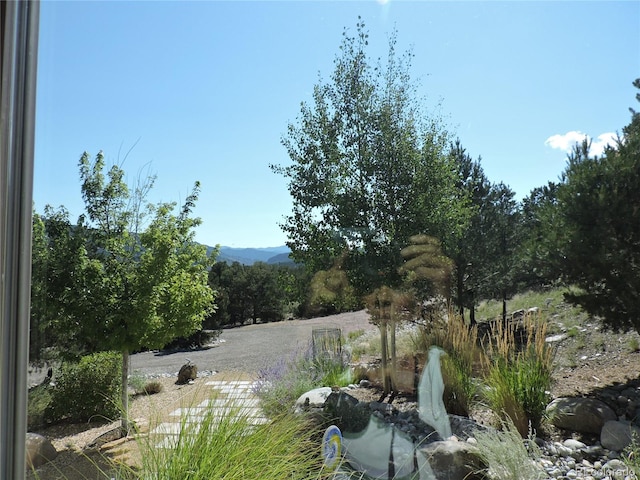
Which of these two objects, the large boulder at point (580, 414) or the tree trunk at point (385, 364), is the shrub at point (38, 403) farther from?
the large boulder at point (580, 414)

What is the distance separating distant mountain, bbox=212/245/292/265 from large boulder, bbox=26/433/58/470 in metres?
0.95

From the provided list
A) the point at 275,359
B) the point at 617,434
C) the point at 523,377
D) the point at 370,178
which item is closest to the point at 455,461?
the point at 523,377

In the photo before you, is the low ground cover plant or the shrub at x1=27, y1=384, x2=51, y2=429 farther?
the low ground cover plant

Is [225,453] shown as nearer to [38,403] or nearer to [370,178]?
[38,403]

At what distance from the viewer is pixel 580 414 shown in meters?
2.24

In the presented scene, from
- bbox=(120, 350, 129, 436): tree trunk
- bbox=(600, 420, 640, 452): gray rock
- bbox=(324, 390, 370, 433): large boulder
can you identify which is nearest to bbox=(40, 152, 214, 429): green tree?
bbox=(120, 350, 129, 436): tree trunk

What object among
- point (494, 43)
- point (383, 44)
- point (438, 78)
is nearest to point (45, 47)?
point (383, 44)

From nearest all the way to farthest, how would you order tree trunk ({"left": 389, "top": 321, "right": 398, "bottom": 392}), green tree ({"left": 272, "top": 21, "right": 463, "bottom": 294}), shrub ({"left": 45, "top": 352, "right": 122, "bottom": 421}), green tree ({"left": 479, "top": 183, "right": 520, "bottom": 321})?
shrub ({"left": 45, "top": 352, "right": 122, "bottom": 421}) < green tree ({"left": 479, "top": 183, "right": 520, "bottom": 321}) < green tree ({"left": 272, "top": 21, "right": 463, "bottom": 294}) < tree trunk ({"left": 389, "top": 321, "right": 398, "bottom": 392})

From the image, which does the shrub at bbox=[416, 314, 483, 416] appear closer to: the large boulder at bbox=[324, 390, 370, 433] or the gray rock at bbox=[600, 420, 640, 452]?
the large boulder at bbox=[324, 390, 370, 433]

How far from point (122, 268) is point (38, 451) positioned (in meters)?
0.71

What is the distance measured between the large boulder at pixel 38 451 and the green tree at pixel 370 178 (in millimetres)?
1282

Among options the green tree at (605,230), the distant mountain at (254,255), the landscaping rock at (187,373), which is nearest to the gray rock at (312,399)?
the landscaping rock at (187,373)

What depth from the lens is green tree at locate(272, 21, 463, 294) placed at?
240cm

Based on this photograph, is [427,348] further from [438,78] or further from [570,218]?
[438,78]
